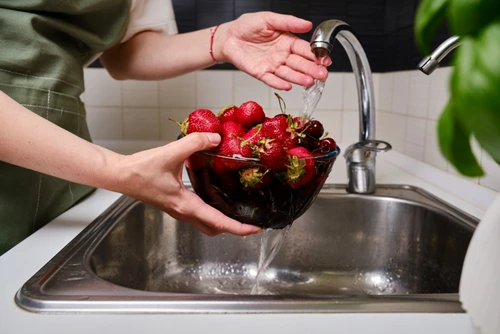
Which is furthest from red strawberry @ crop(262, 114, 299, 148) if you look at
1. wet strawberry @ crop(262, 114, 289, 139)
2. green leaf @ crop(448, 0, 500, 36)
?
green leaf @ crop(448, 0, 500, 36)

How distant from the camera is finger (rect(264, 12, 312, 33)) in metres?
0.88

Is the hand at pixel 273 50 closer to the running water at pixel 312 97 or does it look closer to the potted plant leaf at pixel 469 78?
the running water at pixel 312 97

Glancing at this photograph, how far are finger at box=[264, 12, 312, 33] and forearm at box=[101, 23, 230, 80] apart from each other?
19 cm

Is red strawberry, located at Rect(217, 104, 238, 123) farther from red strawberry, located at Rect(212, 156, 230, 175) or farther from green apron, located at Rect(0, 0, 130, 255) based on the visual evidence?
green apron, located at Rect(0, 0, 130, 255)

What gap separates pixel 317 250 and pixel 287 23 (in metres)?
0.50

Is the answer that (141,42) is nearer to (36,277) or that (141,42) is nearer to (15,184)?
(15,184)

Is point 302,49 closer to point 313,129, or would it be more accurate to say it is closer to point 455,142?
point 313,129

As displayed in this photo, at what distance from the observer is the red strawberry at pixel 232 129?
669mm

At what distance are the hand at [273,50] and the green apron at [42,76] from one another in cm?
27

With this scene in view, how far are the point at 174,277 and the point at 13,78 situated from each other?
1.64ft

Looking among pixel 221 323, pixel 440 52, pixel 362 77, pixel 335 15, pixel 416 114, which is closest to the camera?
pixel 221 323

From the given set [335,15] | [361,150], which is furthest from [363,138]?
[335,15]

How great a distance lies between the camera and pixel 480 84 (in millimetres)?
190

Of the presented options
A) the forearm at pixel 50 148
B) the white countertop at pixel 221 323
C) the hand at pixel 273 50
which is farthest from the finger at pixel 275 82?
the white countertop at pixel 221 323
